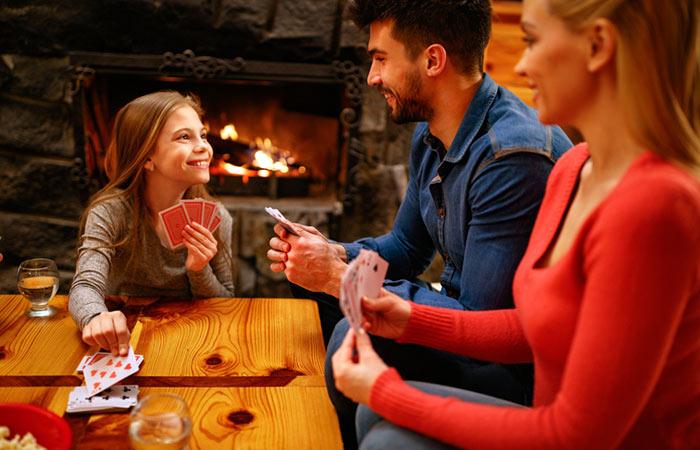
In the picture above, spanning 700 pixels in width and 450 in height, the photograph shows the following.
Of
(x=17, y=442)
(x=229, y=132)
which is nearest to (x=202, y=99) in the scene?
(x=229, y=132)

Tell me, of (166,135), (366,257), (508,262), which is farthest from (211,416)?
(166,135)

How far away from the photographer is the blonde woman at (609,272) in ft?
3.12

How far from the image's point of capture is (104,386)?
133cm

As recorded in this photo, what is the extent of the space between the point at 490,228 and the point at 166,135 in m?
1.08

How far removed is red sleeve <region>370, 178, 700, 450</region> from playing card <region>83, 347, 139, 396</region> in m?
0.76

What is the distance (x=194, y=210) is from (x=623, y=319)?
1.29m

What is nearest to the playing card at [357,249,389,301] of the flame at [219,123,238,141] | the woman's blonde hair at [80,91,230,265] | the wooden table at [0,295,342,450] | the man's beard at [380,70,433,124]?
the wooden table at [0,295,342,450]

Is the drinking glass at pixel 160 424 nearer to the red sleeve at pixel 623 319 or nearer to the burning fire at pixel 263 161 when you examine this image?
the red sleeve at pixel 623 319

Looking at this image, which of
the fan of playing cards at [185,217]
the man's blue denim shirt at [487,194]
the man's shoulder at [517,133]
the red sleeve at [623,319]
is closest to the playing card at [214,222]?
the fan of playing cards at [185,217]

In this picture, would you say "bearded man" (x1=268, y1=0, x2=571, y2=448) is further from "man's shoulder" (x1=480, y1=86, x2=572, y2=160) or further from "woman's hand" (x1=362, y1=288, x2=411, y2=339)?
"woman's hand" (x1=362, y1=288, x2=411, y2=339)

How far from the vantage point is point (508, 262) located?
159 centimetres

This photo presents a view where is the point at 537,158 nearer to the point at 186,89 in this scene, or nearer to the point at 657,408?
the point at 657,408

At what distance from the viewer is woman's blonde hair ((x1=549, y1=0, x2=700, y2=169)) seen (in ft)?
3.20

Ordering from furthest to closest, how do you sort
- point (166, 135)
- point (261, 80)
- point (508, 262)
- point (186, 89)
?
point (186, 89)
point (261, 80)
point (166, 135)
point (508, 262)
